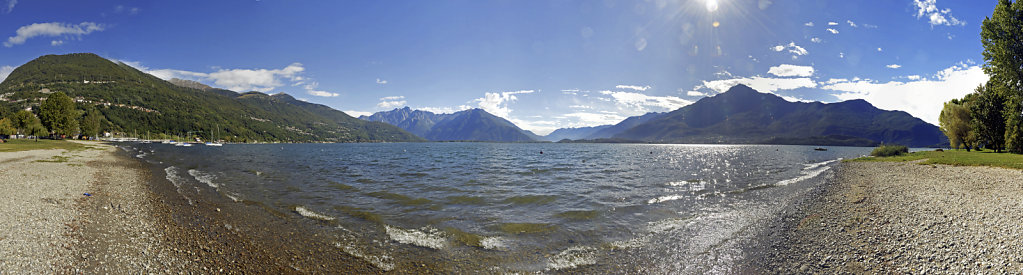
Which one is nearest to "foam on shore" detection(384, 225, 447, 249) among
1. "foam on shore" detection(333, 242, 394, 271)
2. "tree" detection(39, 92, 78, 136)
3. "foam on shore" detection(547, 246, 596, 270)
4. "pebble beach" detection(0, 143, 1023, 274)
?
"foam on shore" detection(333, 242, 394, 271)

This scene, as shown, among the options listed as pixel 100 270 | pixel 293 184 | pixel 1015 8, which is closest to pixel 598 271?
pixel 100 270

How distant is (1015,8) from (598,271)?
66106 millimetres

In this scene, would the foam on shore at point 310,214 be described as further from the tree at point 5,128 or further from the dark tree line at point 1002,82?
the tree at point 5,128

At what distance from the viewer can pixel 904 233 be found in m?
12.6

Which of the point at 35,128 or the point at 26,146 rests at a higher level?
the point at 35,128

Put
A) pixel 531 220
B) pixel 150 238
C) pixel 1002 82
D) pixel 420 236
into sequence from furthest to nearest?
pixel 1002 82 → pixel 531 220 → pixel 420 236 → pixel 150 238

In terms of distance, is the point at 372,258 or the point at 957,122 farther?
the point at 957,122

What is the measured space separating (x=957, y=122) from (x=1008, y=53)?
3455 centimetres

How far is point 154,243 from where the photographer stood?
11188 millimetres

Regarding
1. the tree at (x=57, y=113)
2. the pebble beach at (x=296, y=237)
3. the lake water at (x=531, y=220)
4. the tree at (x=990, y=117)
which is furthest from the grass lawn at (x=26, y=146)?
the tree at (x=990, y=117)

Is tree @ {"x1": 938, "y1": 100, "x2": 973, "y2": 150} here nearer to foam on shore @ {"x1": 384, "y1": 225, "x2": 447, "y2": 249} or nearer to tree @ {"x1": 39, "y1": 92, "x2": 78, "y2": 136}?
foam on shore @ {"x1": 384, "y1": 225, "x2": 447, "y2": 249}

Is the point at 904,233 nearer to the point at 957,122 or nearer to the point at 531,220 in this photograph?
the point at 531,220

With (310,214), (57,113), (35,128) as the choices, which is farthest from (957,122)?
(35,128)

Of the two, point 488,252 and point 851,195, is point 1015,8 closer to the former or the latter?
point 851,195
